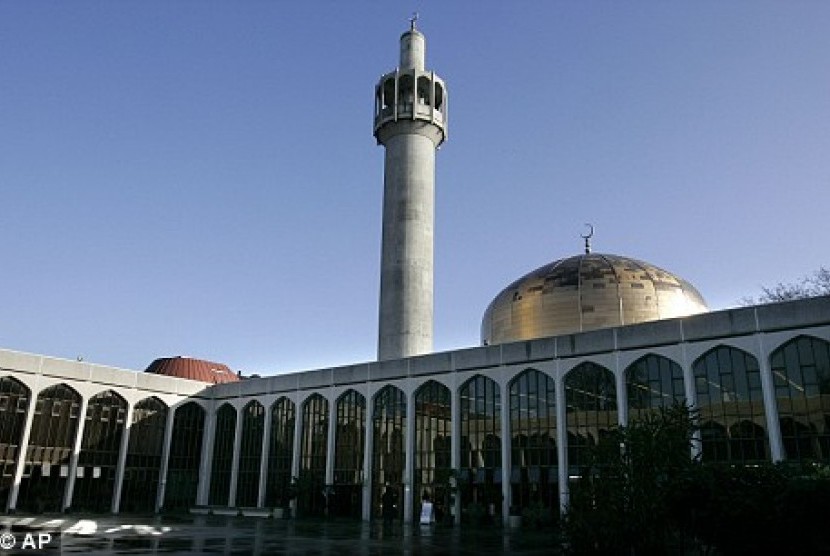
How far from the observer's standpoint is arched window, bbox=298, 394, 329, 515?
43250mm

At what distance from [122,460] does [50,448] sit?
16.0ft

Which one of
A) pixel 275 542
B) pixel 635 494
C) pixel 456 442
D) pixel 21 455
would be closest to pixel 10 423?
pixel 21 455

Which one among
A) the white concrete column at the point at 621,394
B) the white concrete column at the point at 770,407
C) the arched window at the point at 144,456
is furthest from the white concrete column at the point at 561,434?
the arched window at the point at 144,456

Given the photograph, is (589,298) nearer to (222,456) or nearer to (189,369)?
(222,456)

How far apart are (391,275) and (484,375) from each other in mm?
11739

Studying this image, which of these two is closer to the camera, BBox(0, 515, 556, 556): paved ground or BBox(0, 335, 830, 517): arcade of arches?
BBox(0, 515, 556, 556): paved ground

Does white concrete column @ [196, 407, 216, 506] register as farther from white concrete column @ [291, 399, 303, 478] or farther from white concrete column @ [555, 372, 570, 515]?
white concrete column @ [555, 372, 570, 515]

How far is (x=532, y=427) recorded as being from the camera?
36594mm

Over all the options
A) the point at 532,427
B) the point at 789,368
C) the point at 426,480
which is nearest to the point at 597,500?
the point at 789,368

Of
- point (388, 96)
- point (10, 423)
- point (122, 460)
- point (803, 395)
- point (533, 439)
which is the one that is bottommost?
point (122, 460)

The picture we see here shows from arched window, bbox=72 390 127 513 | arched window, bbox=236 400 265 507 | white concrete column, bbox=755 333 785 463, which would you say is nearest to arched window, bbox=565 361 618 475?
white concrete column, bbox=755 333 785 463

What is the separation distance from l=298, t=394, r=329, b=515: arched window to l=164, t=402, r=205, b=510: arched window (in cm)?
1009

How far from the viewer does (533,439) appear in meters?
36.4

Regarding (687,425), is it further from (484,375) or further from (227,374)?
(227,374)
